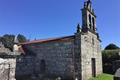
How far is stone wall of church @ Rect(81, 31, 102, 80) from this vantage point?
18078 millimetres

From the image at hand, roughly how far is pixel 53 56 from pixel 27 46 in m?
4.59

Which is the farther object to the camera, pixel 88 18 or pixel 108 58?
pixel 108 58

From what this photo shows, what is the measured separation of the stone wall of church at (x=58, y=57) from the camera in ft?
58.8

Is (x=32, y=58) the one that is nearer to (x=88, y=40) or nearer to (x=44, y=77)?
(x=44, y=77)

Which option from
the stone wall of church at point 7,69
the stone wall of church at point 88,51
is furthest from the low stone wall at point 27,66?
the stone wall of church at point 7,69

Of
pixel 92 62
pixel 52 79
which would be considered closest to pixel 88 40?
pixel 92 62

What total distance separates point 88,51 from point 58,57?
388 centimetres

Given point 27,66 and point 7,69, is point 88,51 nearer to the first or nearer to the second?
point 27,66

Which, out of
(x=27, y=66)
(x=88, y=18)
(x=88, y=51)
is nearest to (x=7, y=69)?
(x=27, y=66)

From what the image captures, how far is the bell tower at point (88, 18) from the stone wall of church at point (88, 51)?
0.75 meters

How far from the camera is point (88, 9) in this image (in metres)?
21.0

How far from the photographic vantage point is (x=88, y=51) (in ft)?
66.6

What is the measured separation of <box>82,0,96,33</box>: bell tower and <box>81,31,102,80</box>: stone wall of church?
2.47ft

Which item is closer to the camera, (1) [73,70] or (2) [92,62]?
(1) [73,70]
